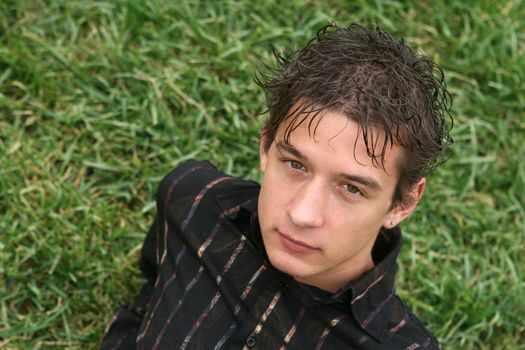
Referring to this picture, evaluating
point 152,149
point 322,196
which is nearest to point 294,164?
point 322,196

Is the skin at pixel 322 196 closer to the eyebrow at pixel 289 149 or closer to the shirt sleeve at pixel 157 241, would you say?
the eyebrow at pixel 289 149

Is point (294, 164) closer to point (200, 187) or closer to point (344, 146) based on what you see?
point (344, 146)

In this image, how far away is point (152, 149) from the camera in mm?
4098

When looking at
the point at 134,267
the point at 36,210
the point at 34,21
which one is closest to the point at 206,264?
the point at 134,267

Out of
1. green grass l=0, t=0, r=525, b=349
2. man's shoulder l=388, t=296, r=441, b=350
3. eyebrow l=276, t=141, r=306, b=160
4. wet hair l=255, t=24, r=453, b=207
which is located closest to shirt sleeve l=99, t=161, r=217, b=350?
green grass l=0, t=0, r=525, b=349

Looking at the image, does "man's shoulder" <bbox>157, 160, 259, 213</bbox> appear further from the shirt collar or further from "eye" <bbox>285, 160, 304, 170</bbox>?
"eye" <bbox>285, 160, 304, 170</bbox>

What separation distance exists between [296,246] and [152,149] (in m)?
1.78

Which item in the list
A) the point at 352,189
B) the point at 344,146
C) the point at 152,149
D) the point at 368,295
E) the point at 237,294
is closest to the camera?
the point at 344,146

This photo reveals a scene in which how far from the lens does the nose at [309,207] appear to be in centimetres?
242

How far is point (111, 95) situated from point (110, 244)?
85 cm

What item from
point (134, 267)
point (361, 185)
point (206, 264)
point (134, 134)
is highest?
point (361, 185)

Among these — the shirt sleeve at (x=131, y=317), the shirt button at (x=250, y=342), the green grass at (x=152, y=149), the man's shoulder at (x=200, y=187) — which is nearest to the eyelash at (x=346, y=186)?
the man's shoulder at (x=200, y=187)

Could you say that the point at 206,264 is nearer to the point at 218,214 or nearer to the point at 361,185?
the point at 218,214

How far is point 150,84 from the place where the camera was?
418 cm
